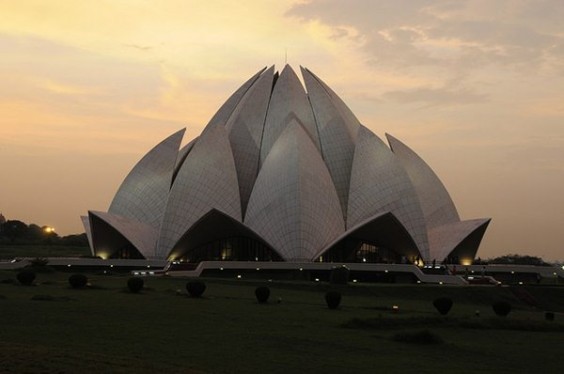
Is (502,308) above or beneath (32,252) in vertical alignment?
beneath

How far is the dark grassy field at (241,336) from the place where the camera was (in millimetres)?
14984

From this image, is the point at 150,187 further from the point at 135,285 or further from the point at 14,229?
the point at 14,229

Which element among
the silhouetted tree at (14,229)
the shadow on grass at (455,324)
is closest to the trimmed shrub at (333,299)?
the shadow on grass at (455,324)

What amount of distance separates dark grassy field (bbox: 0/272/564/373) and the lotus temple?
766 inches

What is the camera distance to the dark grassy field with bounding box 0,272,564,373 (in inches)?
590

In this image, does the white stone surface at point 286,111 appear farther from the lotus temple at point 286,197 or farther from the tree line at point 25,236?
the tree line at point 25,236

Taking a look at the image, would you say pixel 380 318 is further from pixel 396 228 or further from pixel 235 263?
pixel 396 228

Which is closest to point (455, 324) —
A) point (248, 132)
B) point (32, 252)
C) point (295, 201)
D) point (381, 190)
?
point (295, 201)

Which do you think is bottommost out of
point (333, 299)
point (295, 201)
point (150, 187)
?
point (333, 299)

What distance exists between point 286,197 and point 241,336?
32481 millimetres

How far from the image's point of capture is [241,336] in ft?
63.8

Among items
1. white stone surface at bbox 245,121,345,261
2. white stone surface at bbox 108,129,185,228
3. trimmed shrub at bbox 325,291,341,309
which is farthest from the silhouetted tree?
trimmed shrub at bbox 325,291,341,309

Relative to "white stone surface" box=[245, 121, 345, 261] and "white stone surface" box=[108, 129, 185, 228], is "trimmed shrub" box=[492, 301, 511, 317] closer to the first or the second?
"white stone surface" box=[245, 121, 345, 261]

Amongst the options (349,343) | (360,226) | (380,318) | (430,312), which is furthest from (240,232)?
(349,343)
